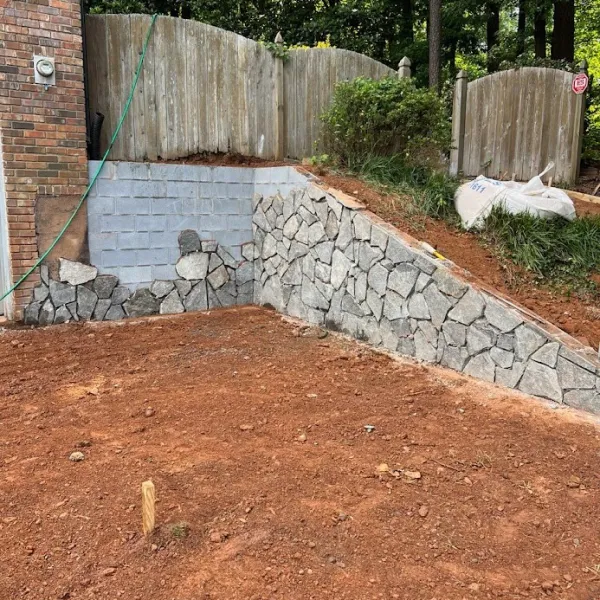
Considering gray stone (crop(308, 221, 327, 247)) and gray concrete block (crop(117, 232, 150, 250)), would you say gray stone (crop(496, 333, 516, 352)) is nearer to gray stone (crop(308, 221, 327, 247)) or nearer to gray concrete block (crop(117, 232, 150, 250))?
gray stone (crop(308, 221, 327, 247))

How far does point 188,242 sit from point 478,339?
3.40 m

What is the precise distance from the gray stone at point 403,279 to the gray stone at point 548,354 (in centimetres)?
122

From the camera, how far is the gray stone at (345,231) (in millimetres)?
5363

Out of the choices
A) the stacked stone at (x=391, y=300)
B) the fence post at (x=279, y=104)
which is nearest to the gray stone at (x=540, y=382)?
the stacked stone at (x=391, y=300)

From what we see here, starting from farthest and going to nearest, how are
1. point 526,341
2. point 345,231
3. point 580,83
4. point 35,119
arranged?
point 580,83
point 345,231
point 35,119
point 526,341

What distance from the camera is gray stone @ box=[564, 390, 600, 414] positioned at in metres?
3.46

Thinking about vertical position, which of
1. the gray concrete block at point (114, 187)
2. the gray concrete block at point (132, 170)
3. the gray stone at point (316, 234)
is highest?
the gray concrete block at point (132, 170)

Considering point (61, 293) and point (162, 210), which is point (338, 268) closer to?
point (162, 210)

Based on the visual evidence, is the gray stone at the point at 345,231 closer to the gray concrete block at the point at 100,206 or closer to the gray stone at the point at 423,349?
the gray stone at the point at 423,349

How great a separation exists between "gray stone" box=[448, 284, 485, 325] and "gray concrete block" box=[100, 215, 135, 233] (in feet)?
11.1

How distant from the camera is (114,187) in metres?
5.66

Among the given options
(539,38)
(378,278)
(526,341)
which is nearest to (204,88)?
(378,278)

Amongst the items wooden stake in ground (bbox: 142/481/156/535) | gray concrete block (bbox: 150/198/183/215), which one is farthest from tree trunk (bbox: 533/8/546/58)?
wooden stake in ground (bbox: 142/481/156/535)

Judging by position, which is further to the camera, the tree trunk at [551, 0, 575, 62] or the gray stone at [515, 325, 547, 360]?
the tree trunk at [551, 0, 575, 62]
